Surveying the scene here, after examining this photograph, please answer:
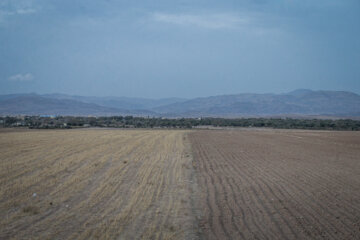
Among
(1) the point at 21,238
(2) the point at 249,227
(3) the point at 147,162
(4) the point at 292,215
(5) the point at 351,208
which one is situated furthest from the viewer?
(3) the point at 147,162

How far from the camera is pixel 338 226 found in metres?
8.37

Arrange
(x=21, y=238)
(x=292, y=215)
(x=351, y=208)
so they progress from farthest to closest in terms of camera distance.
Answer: (x=351, y=208) < (x=292, y=215) < (x=21, y=238)

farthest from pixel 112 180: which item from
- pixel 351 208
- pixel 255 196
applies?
pixel 351 208

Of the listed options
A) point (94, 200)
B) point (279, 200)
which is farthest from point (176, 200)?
point (279, 200)

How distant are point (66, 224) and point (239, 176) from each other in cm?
818

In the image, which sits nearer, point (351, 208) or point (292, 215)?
point (292, 215)

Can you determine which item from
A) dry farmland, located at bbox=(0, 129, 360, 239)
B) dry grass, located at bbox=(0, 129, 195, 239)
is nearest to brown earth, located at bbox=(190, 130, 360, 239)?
dry farmland, located at bbox=(0, 129, 360, 239)

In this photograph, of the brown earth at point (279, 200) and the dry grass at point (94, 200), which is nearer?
the dry grass at point (94, 200)

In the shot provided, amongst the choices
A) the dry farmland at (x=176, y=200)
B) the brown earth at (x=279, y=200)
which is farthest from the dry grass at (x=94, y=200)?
the brown earth at (x=279, y=200)

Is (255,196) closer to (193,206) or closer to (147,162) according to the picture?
(193,206)

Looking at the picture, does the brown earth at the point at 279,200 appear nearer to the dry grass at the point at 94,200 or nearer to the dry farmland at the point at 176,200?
the dry farmland at the point at 176,200

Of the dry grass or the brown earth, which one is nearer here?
the dry grass

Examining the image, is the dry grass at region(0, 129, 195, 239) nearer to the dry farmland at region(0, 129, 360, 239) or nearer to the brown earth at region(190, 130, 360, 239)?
the dry farmland at region(0, 129, 360, 239)

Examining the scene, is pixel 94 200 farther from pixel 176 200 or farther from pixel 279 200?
pixel 279 200
